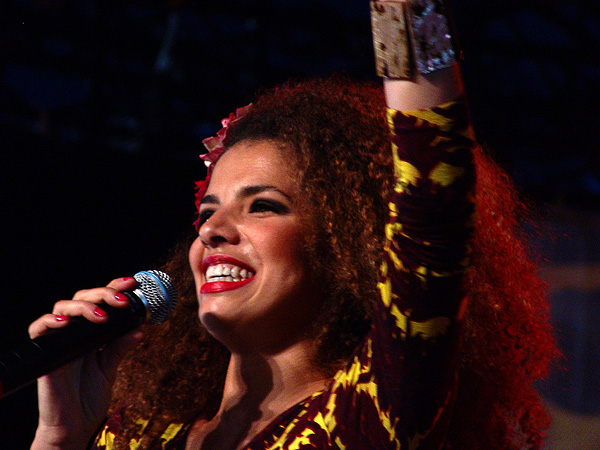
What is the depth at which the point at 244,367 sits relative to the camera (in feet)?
5.21

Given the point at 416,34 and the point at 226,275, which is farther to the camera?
the point at 226,275

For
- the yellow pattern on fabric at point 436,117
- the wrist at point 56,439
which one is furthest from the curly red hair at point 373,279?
the yellow pattern on fabric at point 436,117

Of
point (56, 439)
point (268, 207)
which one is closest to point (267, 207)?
point (268, 207)

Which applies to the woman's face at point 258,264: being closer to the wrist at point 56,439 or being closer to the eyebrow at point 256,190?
the eyebrow at point 256,190

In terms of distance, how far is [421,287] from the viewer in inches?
41.4

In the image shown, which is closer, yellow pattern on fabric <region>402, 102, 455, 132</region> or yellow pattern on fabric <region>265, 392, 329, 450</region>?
yellow pattern on fabric <region>402, 102, 455, 132</region>

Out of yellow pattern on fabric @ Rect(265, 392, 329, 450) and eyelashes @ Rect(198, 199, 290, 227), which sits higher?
eyelashes @ Rect(198, 199, 290, 227)

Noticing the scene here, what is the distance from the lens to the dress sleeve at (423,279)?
1027 mm

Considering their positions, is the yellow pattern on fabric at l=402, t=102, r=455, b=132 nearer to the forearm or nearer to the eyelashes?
the forearm

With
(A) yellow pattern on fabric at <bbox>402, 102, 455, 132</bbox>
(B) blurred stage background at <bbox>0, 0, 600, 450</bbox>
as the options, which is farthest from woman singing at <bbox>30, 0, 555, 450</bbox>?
(B) blurred stage background at <bbox>0, 0, 600, 450</bbox>

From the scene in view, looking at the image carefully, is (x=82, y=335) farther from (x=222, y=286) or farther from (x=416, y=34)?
(x=416, y=34)

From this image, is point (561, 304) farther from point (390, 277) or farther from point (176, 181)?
point (390, 277)

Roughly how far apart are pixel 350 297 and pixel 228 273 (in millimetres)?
294

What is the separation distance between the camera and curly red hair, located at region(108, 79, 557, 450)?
153cm
